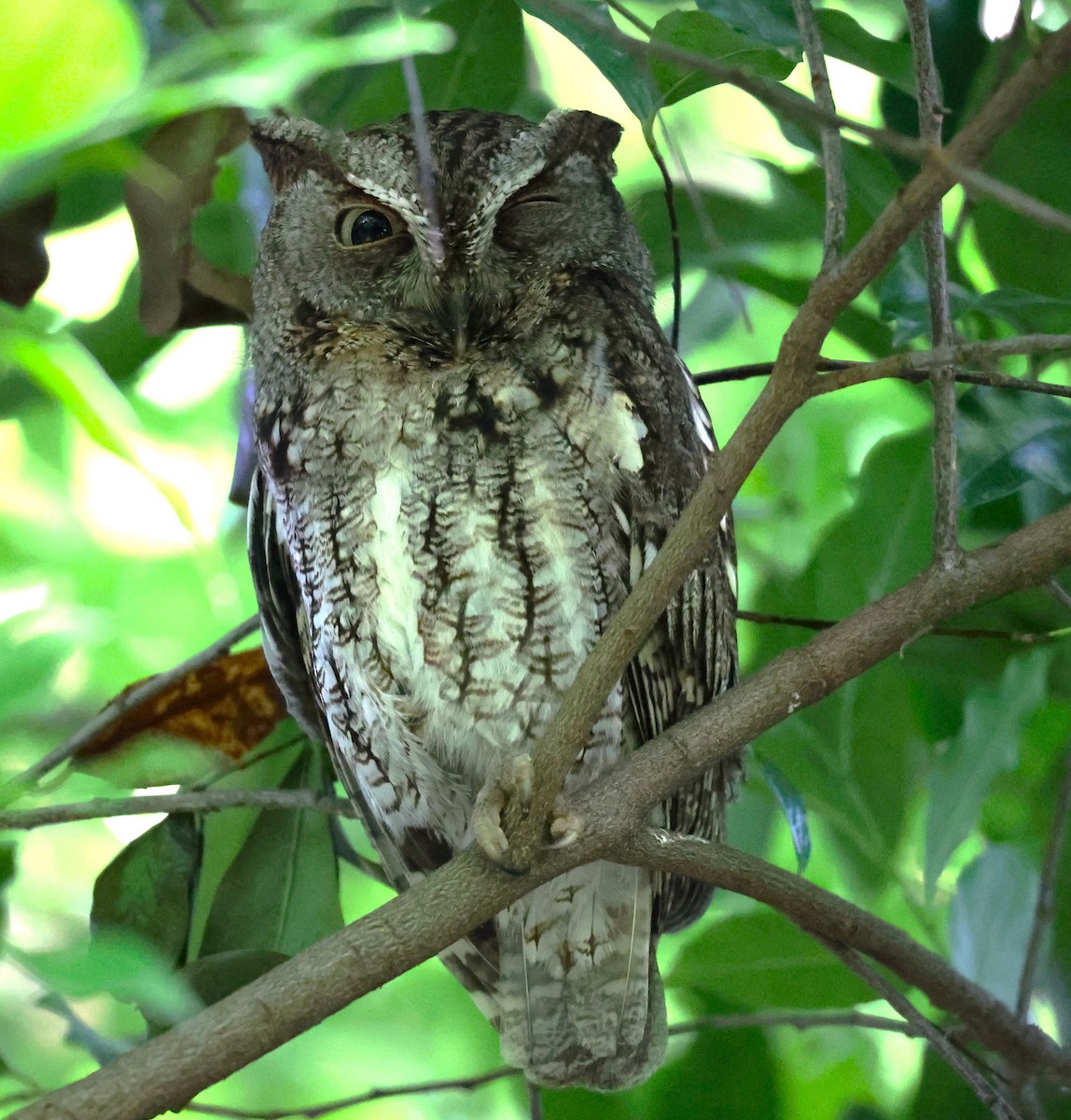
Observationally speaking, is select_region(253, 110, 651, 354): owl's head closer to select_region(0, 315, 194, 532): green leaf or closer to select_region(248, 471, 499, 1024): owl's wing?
select_region(248, 471, 499, 1024): owl's wing

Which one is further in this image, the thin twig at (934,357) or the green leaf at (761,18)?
the green leaf at (761,18)

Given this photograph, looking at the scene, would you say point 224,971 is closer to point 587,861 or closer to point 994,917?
point 587,861

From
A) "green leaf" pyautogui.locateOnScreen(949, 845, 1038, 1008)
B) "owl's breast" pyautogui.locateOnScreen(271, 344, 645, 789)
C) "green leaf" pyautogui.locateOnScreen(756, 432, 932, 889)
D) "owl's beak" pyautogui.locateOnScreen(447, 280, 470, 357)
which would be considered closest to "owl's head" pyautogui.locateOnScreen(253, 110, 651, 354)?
"owl's beak" pyautogui.locateOnScreen(447, 280, 470, 357)

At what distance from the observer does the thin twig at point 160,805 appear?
101cm

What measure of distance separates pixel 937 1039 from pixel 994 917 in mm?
422

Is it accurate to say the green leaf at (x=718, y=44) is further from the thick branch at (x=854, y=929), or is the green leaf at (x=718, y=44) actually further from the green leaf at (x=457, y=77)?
the thick branch at (x=854, y=929)

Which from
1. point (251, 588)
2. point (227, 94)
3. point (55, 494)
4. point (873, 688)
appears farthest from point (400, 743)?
point (227, 94)

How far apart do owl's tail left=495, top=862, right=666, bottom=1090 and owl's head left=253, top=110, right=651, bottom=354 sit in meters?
0.74

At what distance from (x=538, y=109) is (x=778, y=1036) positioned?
1.38 m

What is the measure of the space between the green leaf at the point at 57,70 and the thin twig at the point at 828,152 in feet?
1.79

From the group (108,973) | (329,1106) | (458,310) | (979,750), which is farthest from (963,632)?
(108,973)

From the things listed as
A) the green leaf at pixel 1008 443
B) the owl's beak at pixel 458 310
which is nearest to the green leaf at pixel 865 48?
the green leaf at pixel 1008 443

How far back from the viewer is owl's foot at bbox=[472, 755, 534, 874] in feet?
3.44

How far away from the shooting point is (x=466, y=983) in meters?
1.70
